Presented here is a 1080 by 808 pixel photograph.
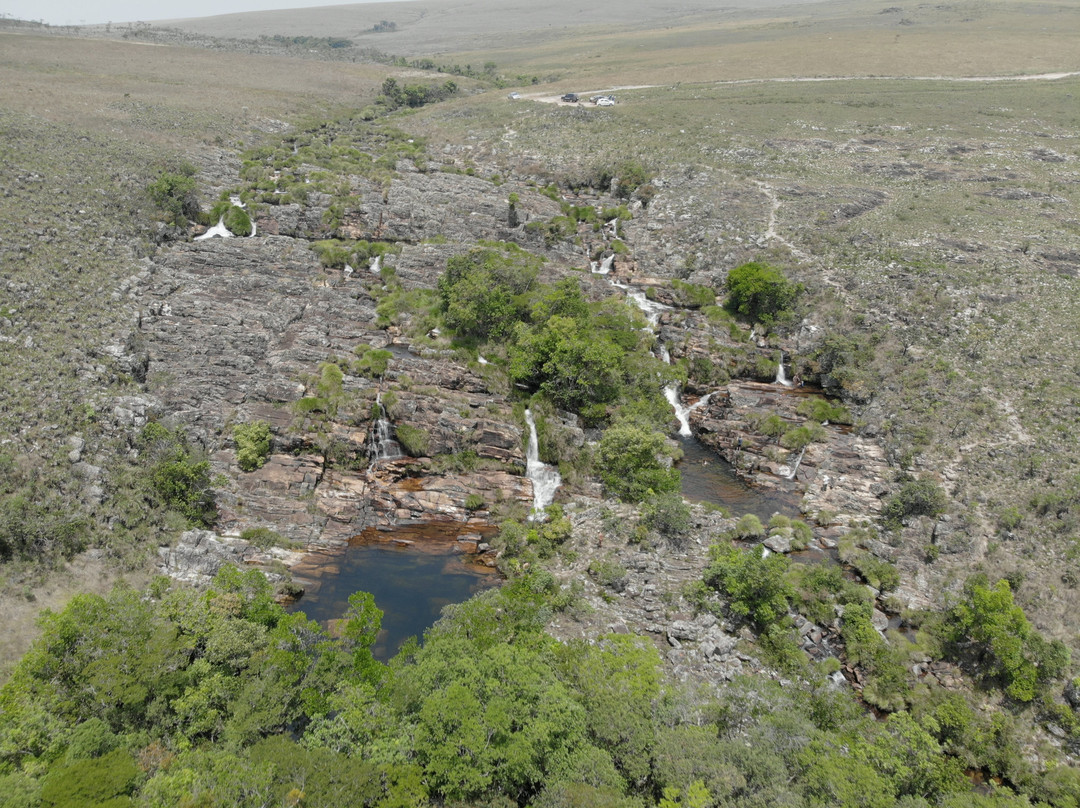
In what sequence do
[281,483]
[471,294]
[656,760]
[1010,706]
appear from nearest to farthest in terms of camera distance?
[656,760], [1010,706], [281,483], [471,294]

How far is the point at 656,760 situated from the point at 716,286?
59349 mm

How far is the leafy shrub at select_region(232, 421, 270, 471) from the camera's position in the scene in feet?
151

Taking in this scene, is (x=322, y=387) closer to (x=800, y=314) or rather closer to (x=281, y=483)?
(x=281, y=483)

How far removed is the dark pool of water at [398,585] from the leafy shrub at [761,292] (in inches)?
1736

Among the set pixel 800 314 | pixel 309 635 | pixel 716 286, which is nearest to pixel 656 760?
pixel 309 635

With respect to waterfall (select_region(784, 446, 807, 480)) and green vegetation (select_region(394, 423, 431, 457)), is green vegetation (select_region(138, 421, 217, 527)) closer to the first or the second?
green vegetation (select_region(394, 423, 431, 457))

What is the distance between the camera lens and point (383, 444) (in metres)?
51.0

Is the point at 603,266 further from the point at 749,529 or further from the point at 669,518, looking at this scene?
the point at 749,529

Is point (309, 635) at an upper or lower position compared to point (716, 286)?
lower

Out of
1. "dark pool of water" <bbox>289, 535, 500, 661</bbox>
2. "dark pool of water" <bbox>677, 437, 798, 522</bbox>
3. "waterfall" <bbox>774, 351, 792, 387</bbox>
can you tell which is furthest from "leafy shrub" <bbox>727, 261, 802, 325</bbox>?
"dark pool of water" <bbox>289, 535, 500, 661</bbox>

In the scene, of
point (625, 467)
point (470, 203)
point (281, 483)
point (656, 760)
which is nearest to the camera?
point (656, 760)

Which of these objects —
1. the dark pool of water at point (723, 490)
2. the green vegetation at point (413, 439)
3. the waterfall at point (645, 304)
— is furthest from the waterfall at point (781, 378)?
the green vegetation at point (413, 439)

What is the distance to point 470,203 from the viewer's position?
286 ft

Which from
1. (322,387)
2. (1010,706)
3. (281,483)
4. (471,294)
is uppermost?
(471,294)
